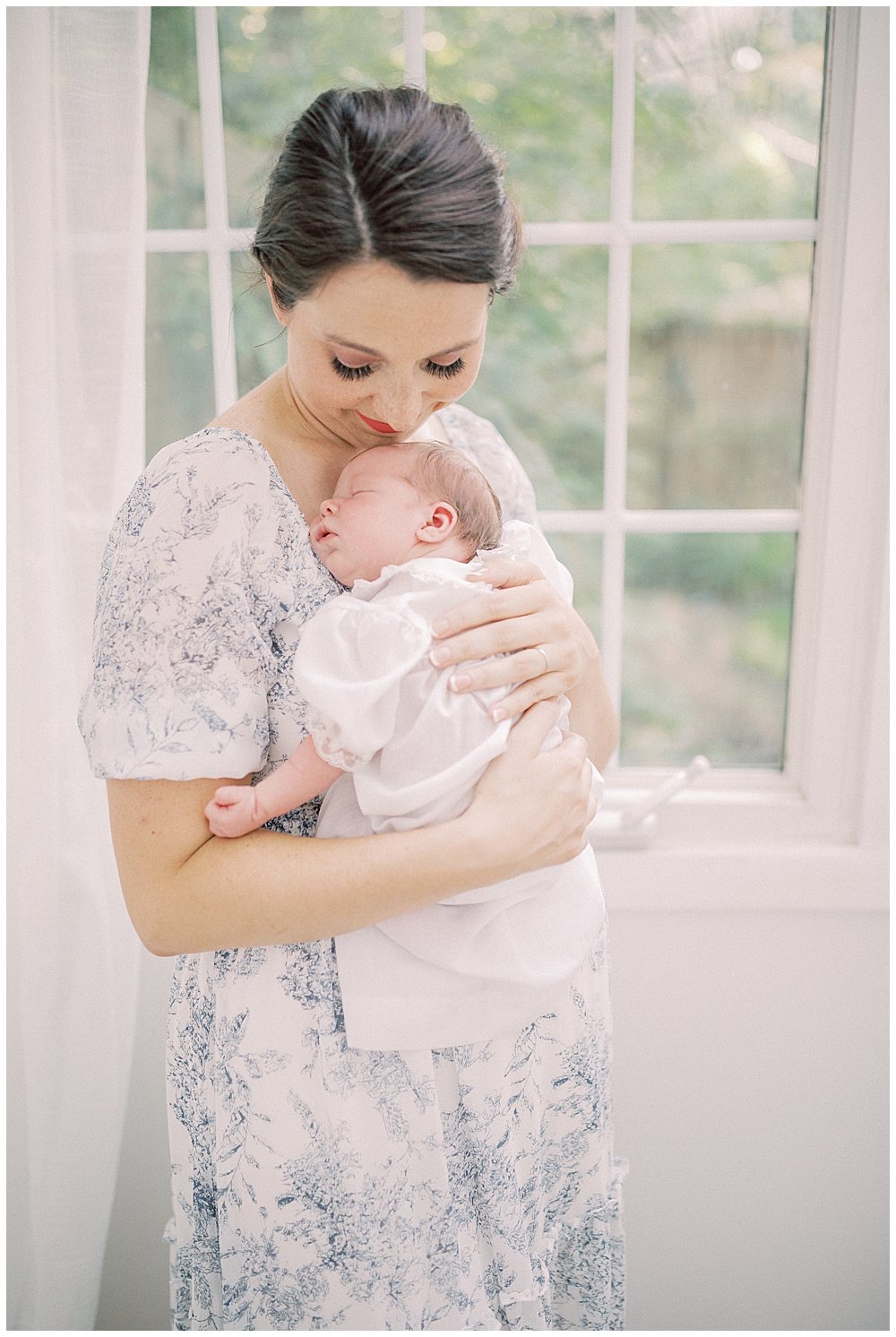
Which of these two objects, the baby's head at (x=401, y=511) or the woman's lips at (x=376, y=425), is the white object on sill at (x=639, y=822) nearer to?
the baby's head at (x=401, y=511)

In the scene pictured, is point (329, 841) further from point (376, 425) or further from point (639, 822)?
point (639, 822)

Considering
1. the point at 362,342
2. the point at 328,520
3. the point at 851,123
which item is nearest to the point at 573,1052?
the point at 328,520

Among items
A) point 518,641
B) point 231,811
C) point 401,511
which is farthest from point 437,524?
point 231,811

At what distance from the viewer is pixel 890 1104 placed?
1488 mm

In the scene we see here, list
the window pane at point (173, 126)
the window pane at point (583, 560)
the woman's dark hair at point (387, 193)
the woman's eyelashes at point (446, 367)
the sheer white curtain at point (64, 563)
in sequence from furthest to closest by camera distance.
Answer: the window pane at point (583, 560)
the window pane at point (173, 126)
the sheer white curtain at point (64, 563)
the woman's eyelashes at point (446, 367)
the woman's dark hair at point (387, 193)

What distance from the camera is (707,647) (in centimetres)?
163

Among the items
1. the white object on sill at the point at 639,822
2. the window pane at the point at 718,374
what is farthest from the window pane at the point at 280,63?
the white object on sill at the point at 639,822

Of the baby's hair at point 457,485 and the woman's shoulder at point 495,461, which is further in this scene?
the woman's shoulder at point 495,461

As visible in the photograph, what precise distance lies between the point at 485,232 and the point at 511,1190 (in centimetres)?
96

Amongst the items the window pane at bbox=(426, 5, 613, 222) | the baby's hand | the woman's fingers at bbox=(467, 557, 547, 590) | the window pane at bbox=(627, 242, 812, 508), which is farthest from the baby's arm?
the window pane at bbox=(426, 5, 613, 222)

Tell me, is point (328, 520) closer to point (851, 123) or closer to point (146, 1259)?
point (851, 123)

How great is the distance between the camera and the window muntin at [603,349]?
1.37 metres

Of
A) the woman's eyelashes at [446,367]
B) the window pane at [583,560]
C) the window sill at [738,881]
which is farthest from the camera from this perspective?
the window pane at [583,560]

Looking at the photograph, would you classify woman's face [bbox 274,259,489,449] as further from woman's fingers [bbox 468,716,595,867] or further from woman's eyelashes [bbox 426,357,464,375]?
woman's fingers [bbox 468,716,595,867]
